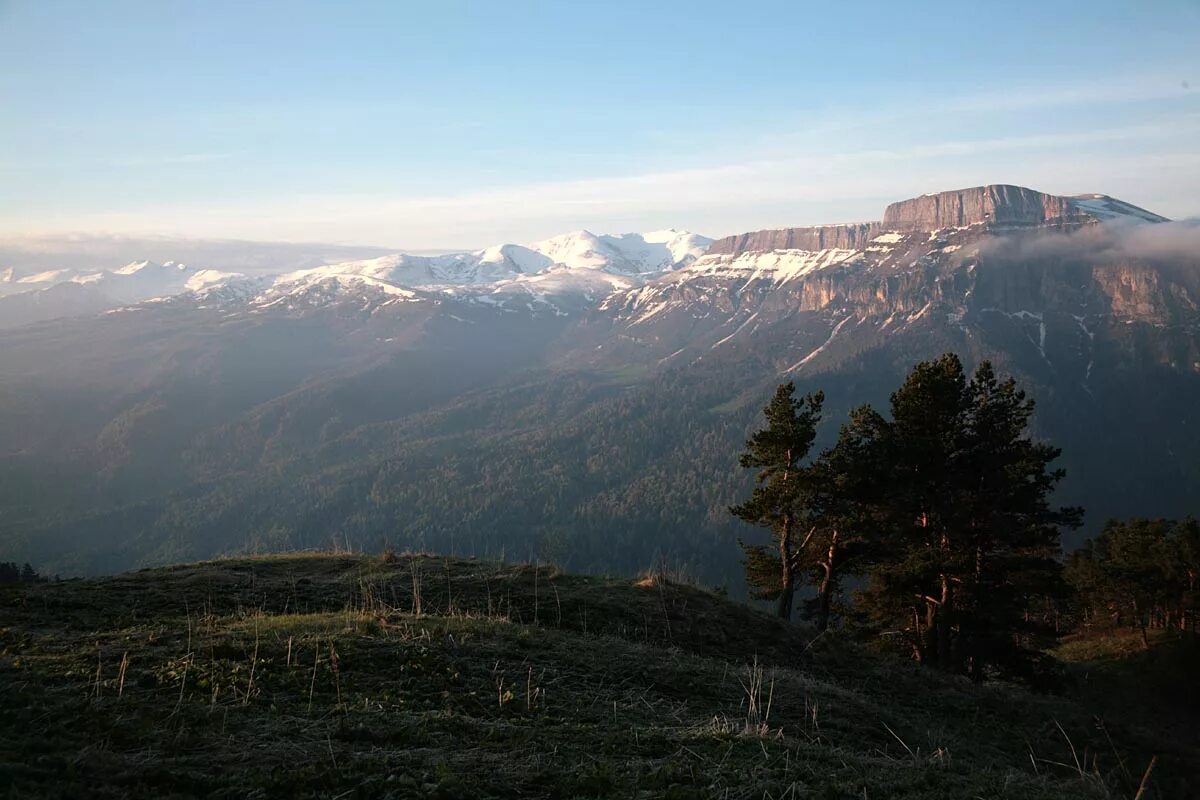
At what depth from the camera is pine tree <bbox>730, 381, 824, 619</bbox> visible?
26.2 meters

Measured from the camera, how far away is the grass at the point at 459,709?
21.6 ft

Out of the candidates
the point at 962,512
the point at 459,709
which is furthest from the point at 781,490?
the point at 459,709

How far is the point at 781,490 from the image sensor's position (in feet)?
85.4

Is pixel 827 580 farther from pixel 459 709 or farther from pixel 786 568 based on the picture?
pixel 459 709

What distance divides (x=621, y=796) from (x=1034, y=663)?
27.3m

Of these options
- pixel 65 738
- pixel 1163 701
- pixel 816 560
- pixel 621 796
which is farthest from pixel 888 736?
pixel 1163 701

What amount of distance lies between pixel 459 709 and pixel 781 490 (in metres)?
19.5

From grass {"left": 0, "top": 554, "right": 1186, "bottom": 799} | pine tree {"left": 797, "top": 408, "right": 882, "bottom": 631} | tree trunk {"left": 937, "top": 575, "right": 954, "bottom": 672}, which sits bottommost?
tree trunk {"left": 937, "top": 575, "right": 954, "bottom": 672}

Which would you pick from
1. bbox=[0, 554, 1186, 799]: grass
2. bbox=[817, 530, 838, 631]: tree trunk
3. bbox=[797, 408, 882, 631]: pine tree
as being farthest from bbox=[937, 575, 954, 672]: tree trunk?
bbox=[0, 554, 1186, 799]: grass

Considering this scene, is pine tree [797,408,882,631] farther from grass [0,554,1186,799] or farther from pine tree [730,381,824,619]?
grass [0,554,1186,799]

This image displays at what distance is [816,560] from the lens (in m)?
27.2

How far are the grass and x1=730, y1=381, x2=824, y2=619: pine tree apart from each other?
9.39 metres

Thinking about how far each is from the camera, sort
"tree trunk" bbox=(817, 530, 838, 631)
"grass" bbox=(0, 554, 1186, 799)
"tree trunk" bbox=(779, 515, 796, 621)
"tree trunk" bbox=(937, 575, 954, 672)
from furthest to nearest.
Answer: "tree trunk" bbox=(817, 530, 838, 631)
"tree trunk" bbox=(779, 515, 796, 621)
"tree trunk" bbox=(937, 575, 954, 672)
"grass" bbox=(0, 554, 1186, 799)

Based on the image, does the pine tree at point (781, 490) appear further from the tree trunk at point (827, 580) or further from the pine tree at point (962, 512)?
the pine tree at point (962, 512)
